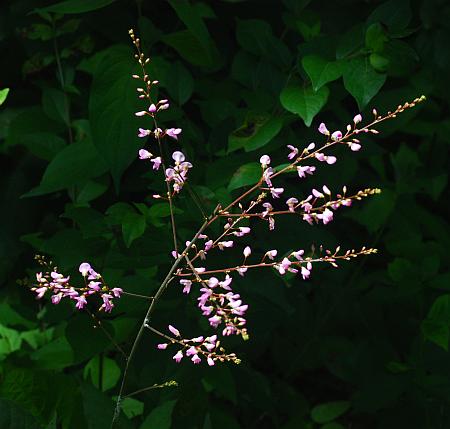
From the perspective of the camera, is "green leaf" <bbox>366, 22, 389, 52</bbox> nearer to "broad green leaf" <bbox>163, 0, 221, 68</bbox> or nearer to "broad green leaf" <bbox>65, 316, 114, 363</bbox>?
"broad green leaf" <bbox>163, 0, 221, 68</bbox>

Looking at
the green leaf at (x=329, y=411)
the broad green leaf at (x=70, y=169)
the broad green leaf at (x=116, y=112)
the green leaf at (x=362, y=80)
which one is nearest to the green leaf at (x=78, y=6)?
the broad green leaf at (x=116, y=112)

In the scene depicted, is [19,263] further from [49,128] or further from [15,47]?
[15,47]

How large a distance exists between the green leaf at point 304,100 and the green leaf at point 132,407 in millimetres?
830

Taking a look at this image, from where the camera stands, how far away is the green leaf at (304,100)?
5.47ft

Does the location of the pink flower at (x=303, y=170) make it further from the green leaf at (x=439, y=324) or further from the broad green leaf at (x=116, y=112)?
the green leaf at (x=439, y=324)

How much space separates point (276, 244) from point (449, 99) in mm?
795

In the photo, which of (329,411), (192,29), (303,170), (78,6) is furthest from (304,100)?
(329,411)

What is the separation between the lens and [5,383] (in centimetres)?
167

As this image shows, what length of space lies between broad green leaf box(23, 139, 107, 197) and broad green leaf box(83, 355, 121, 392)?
0.48 metres

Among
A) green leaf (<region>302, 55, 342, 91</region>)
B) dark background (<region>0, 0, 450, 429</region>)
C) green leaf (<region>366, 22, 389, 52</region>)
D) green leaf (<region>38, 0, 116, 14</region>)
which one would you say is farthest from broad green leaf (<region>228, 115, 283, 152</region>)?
green leaf (<region>38, 0, 116, 14</region>)

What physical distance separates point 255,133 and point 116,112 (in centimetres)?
31

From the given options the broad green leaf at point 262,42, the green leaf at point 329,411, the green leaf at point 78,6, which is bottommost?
the green leaf at point 329,411

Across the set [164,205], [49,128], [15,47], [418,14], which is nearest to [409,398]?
[164,205]

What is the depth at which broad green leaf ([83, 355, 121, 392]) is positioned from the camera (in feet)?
6.86
